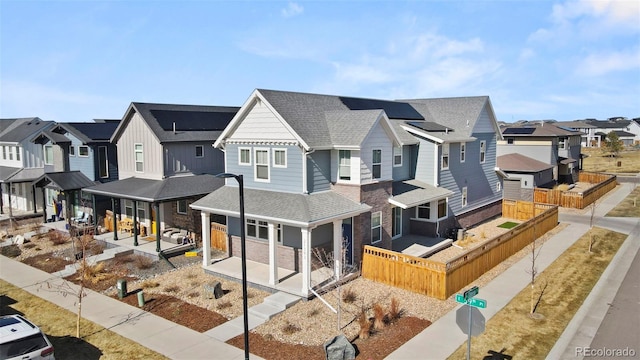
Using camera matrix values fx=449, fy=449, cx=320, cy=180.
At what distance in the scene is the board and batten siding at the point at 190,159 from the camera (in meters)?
28.9

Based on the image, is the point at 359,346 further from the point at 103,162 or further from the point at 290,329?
the point at 103,162

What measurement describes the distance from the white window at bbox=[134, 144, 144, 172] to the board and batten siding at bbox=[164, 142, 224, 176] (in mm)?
2224

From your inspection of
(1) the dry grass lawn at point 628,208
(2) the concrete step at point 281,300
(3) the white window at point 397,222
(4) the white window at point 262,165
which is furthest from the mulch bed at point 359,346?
(1) the dry grass lawn at point 628,208

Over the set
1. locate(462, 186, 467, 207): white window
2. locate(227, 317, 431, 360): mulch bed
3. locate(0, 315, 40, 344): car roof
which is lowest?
locate(227, 317, 431, 360): mulch bed

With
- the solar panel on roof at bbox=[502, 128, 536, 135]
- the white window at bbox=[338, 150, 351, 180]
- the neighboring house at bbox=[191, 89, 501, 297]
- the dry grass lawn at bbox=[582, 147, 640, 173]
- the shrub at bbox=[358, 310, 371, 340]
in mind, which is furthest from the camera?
Answer: the dry grass lawn at bbox=[582, 147, 640, 173]

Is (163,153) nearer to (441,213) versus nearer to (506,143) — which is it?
(441,213)

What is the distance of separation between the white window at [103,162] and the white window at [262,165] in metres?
15.6

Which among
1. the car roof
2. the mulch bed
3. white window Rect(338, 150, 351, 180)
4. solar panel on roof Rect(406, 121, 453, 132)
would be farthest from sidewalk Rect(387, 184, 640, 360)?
the car roof

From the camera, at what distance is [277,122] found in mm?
21906

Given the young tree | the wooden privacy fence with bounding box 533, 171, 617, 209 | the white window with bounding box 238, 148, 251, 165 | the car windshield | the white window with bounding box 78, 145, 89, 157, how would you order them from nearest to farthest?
the car windshield → the white window with bounding box 238, 148, 251, 165 → the white window with bounding box 78, 145, 89, 157 → the wooden privacy fence with bounding box 533, 171, 617, 209 → the young tree

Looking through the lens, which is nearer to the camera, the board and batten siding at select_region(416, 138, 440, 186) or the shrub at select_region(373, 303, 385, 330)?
the shrub at select_region(373, 303, 385, 330)

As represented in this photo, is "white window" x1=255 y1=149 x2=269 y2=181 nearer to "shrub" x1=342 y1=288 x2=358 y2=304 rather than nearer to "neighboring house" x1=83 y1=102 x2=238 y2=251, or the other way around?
"neighboring house" x1=83 y1=102 x2=238 y2=251

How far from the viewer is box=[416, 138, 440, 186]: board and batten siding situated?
90.4 ft

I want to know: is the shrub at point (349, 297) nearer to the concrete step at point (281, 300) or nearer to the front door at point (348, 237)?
the concrete step at point (281, 300)
